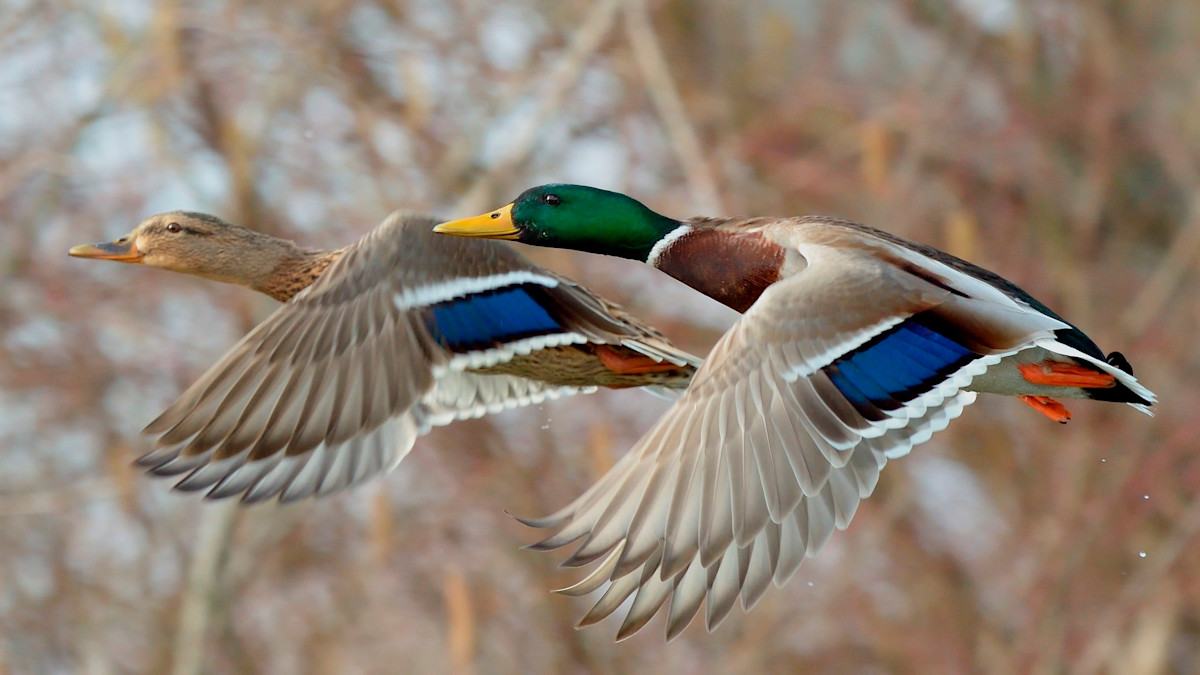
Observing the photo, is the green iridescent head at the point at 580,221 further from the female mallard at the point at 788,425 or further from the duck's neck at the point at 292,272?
the female mallard at the point at 788,425

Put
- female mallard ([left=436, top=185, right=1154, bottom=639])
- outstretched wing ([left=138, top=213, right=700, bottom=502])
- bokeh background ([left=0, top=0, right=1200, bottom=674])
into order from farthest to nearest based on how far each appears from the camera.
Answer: bokeh background ([left=0, top=0, right=1200, bottom=674]), outstretched wing ([left=138, top=213, right=700, bottom=502]), female mallard ([left=436, top=185, right=1154, bottom=639])

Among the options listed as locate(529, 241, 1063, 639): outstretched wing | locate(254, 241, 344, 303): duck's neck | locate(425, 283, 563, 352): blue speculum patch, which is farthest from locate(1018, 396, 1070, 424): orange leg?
locate(254, 241, 344, 303): duck's neck

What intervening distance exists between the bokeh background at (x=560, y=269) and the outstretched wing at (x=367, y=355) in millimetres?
3611

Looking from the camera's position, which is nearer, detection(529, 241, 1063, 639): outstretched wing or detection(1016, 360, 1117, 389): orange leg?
detection(529, 241, 1063, 639): outstretched wing

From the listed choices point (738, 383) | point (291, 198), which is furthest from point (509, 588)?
point (738, 383)

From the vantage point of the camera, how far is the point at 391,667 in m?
9.77

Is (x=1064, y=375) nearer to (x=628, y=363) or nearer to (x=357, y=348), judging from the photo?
(x=628, y=363)

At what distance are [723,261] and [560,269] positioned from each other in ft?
13.6

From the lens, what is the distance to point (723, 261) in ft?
16.5

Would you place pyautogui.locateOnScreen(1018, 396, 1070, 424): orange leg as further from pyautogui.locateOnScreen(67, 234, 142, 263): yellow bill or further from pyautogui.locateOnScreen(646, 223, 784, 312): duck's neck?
pyautogui.locateOnScreen(67, 234, 142, 263): yellow bill

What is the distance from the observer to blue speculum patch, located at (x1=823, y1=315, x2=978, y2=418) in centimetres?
436

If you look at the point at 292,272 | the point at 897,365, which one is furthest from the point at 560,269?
the point at 897,365

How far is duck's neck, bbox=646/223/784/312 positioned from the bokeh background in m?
3.68

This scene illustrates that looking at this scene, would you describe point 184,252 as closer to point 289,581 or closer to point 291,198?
point 291,198
